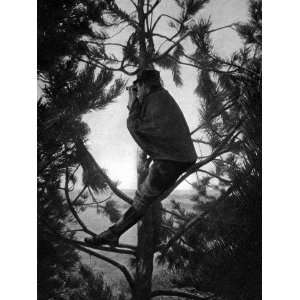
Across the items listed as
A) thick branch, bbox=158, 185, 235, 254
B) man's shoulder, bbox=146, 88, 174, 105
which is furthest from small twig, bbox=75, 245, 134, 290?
man's shoulder, bbox=146, 88, 174, 105

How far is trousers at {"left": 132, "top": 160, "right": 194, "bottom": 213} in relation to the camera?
87 cm

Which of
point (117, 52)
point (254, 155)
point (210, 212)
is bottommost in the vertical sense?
point (210, 212)

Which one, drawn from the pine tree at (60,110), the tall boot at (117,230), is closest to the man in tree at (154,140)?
the tall boot at (117,230)

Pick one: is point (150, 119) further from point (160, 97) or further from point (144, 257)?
point (144, 257)

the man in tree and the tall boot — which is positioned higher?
the man in tree

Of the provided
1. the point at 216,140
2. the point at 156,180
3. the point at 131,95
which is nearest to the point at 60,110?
the point at 131,95

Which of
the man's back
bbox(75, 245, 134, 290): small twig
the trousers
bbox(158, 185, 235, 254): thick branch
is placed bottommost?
bbox(75, 245, 134, 290): small twig

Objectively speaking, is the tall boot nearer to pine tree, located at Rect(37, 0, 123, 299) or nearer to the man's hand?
pine tree, located at Rect(37, 0, 123, 299)

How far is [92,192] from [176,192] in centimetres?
26

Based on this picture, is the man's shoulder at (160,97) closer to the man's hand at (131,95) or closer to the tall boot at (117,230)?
the man's hand at (131,95)

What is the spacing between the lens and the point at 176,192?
1.00 m
